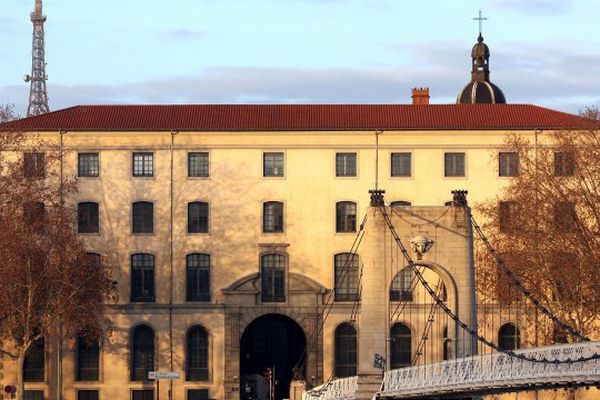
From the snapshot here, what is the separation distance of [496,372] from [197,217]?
5062 centimetres

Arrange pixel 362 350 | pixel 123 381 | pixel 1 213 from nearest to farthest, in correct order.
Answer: pixel 362 350 < pixel 1 213 < pixel 123 381

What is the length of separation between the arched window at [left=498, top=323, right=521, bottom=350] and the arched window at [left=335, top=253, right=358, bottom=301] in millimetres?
8836

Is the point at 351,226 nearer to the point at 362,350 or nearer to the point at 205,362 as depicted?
the point at 205,362

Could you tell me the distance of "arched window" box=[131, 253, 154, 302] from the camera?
14288 centimetres

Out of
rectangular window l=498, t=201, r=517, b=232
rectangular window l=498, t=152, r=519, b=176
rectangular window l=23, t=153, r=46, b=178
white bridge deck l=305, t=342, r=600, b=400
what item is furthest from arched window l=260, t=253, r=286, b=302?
white bridge deck l=305, t=342, r=600, b=400

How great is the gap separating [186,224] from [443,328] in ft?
55.2

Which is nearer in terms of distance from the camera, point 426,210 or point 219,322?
point 426,210

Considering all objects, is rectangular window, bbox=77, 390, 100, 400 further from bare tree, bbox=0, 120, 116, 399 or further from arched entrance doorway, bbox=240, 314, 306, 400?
arched entrance doorway, bbox=240, 314, 306, 400

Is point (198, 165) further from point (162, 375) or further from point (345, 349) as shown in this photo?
point (162, 375)

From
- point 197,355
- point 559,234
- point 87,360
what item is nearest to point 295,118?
point 197,355

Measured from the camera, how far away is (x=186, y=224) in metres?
143


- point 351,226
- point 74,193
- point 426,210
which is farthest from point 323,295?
point 426,210

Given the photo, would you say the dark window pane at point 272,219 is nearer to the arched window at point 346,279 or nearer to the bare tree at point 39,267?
the arched window at point 346,279

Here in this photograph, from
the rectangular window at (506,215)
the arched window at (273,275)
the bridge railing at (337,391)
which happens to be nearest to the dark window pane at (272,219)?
the arched window at (273,275)
